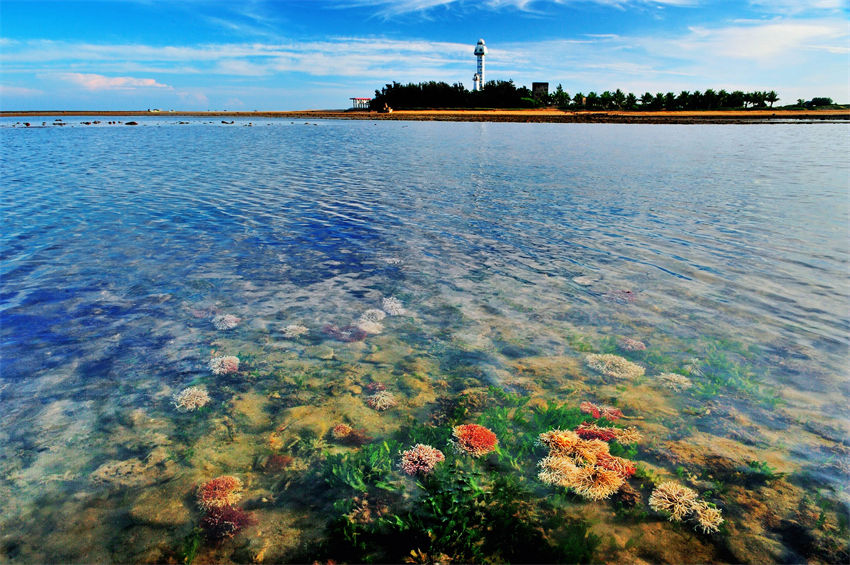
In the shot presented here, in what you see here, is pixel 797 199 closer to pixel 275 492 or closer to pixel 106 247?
pixel 275 492

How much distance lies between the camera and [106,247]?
13.6m

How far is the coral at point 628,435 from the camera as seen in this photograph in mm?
5629

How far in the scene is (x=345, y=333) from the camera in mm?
8570

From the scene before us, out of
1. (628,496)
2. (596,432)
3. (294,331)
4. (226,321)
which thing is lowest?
(628,496)


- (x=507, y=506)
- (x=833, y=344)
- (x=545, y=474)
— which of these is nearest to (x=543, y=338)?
(x=545, y=474)

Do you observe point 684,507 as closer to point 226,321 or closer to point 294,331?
point 294,331

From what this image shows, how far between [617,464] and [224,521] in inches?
173

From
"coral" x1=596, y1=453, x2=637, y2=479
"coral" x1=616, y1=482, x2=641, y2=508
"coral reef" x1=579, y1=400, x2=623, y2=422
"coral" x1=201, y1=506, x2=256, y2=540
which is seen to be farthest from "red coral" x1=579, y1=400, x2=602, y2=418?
"coral" x1=201, y1=506, x2=256, y2=540

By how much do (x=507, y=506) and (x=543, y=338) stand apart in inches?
159

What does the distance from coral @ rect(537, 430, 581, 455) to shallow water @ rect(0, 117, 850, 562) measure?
0.48 m

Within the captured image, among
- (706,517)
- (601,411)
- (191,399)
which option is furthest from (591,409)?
(191,399)

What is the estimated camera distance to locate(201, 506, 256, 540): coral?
437 centimetres

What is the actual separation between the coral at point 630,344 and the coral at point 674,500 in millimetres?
3237

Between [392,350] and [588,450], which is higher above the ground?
[392,350]
